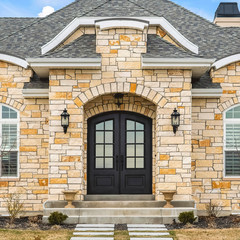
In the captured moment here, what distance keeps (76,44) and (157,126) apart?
3.21 metres

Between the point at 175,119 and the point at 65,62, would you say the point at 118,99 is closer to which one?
the point at 175,119

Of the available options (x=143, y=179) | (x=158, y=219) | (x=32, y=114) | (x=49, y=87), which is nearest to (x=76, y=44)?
(x=49, y=87)

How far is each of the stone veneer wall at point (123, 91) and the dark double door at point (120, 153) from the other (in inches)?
37.3

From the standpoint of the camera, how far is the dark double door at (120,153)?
1327cm

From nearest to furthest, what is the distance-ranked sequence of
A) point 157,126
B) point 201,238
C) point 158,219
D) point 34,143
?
1. point 201,238
2. point 158,219
3. point 157,126
4. point 34,143

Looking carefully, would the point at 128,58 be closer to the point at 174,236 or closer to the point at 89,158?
the point at 89,158

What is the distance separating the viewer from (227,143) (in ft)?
44.8

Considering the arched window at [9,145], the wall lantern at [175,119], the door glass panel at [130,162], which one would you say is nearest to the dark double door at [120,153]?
the door glass panel at [130,162]

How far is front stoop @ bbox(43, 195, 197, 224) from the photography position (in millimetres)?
11688

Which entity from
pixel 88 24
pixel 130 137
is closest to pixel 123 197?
pixel 130 137

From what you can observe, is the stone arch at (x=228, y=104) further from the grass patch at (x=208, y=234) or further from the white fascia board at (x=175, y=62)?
the grass patch at (x=208, y=234)

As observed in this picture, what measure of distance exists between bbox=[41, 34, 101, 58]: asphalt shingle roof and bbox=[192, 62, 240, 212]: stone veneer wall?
3.49m

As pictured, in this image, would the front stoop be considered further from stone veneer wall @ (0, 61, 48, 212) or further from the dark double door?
stone veneer wall @ (0, 61, 48, 212)

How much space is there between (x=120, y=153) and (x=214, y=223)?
10.9 ft
